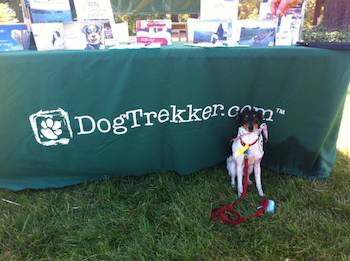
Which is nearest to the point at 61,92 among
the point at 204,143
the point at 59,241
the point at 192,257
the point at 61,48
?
the point at 61,48

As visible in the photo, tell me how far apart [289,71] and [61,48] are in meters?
1.41

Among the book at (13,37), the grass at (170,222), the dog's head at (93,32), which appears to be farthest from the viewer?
the dog's head at (93,32)

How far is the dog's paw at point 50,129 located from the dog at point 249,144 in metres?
1.11

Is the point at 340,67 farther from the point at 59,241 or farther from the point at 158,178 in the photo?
the point at 59,241

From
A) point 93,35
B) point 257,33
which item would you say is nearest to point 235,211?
point 257,33

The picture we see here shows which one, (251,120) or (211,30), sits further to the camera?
(211,30)

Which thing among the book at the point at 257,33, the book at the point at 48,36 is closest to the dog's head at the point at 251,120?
the book at the point at 257,33

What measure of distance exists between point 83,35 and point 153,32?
47cm

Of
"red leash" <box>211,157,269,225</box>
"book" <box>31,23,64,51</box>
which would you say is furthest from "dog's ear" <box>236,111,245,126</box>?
"book" <box>31,23,64,51</box>

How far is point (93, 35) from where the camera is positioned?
2008mm

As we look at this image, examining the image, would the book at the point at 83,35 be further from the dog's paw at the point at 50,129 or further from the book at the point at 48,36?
the dog's paw at the point at 50,129

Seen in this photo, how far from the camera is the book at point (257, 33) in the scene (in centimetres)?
209

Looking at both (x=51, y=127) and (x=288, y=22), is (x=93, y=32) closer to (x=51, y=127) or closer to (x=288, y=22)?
(x=51, y=127)

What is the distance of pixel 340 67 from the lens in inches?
80.4
